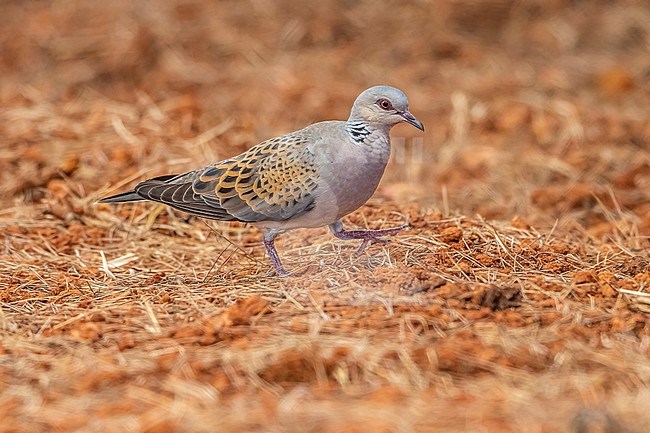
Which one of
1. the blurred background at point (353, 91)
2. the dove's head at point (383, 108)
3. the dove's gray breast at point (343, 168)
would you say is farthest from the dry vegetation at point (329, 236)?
the dove's head at point (383, 108)

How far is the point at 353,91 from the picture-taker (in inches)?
400

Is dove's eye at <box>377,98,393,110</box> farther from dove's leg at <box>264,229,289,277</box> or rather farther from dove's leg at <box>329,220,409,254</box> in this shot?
dove's leg at <box>264,229,289,277</box>

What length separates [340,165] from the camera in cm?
504

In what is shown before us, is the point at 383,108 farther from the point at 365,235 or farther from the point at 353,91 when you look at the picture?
the point at 353,91

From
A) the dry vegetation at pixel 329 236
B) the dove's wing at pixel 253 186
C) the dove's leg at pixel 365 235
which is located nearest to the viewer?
the dry vegetation at pixel 329 236

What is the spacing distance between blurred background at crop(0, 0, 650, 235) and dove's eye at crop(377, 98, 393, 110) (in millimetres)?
1643

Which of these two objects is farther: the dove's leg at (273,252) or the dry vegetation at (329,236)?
the dove's leg at (273,252)

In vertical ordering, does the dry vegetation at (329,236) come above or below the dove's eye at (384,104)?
below

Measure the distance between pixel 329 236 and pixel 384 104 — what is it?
3.60 feet

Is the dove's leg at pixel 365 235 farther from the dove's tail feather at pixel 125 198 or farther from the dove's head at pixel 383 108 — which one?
the dove's tail feather at pixel 125 198

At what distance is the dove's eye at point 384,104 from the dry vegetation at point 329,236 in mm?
749

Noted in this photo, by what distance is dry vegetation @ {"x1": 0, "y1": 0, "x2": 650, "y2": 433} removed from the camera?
3.87 m

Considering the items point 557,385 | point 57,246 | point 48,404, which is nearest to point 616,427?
point 557,385

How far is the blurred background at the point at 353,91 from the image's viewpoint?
738cm
